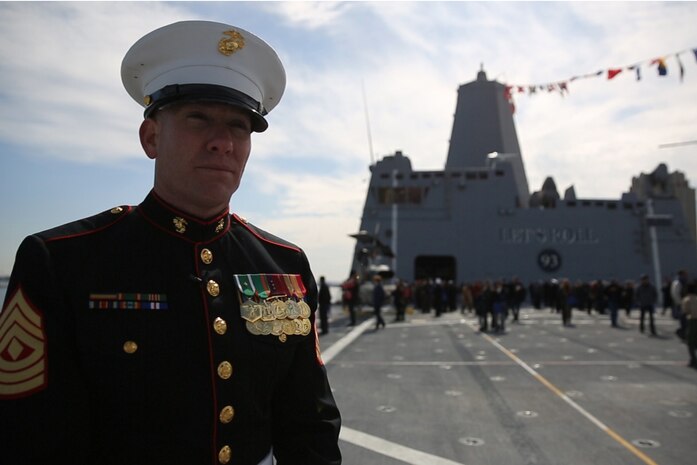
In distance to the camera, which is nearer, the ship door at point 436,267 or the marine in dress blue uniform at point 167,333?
the marine in dress blue uniform at point 167,333

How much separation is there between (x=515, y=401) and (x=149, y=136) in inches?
205

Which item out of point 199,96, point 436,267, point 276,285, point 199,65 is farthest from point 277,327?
point 436,267

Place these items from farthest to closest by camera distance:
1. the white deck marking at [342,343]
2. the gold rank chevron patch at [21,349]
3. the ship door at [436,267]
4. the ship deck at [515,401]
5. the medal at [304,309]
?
the ship door at [436,267], the white deck marking at [342,343], the ship deck at [515,401], the medal at [304,309], the gold rank chevron patch at [21,349]

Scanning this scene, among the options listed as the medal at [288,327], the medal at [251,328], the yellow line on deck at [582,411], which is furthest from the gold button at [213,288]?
the yellow line on deck at [582,411]

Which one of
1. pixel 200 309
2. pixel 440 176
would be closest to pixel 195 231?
pixel 200 309

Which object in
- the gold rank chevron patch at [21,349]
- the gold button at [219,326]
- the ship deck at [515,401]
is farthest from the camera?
the ship deck at [515,401]

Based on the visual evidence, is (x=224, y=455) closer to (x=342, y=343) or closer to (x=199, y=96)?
(x=199, y=96)

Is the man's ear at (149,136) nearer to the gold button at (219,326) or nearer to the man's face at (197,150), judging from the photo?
the man's face at (197,150)

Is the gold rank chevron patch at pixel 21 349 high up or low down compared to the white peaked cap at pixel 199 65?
down

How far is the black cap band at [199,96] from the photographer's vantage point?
1399 mm

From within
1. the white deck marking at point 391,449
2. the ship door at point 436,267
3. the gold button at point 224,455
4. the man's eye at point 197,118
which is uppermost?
the ship door at point 436,267

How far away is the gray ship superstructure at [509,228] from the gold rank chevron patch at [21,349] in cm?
2407

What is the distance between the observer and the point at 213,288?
148cm

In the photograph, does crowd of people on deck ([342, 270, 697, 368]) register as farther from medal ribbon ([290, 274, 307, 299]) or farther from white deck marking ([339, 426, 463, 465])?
medal ribbon ([290, 274, 307, 299])
